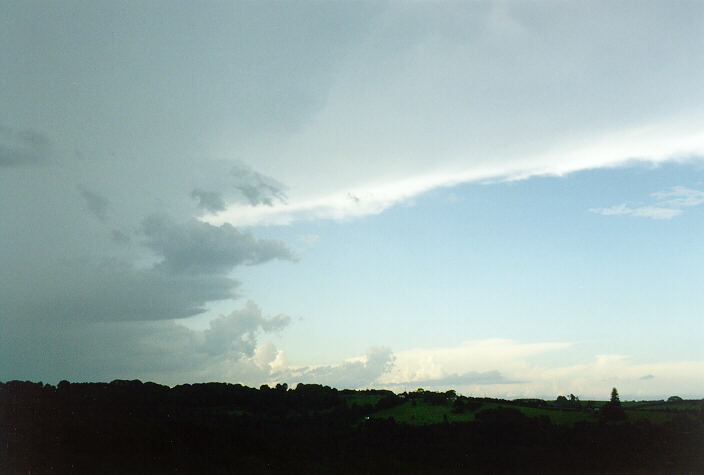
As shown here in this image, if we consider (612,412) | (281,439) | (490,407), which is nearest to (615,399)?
(612,412)

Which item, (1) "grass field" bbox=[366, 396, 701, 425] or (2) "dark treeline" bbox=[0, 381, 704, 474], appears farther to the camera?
(1) "grass field" bbox=[366, 396, 701, 425]

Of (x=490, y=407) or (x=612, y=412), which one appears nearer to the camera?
(x=612, y=412)

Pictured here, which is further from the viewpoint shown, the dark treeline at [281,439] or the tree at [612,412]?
the tree at [612,412]

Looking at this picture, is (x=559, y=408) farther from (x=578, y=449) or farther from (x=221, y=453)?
(x=221, y=453)

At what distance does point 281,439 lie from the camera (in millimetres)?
115562

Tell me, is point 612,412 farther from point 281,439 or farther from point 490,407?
point 281,439

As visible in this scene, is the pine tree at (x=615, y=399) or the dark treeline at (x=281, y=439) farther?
the pine tree at (x=615, y=399)

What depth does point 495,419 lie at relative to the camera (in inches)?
4838

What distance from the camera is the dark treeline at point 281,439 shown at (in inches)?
3578

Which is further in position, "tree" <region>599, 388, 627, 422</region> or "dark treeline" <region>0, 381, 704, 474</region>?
"tree" <region>599, 388, 627, 422</region>

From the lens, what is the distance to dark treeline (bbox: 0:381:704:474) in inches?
3578

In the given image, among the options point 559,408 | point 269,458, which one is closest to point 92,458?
point 269,458

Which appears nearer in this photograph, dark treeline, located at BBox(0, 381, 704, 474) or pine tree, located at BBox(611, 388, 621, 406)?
dark treeline, located at BBox(0, 381, 704, 474)

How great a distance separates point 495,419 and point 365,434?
2952 cm
